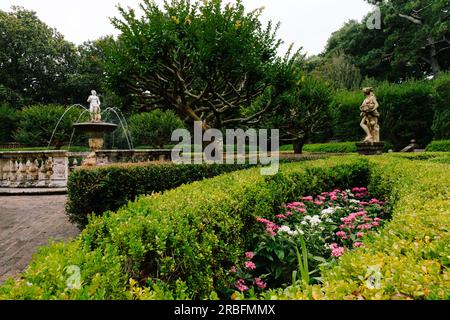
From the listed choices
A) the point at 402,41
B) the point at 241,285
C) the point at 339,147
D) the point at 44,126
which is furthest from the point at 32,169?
the point at 402,41

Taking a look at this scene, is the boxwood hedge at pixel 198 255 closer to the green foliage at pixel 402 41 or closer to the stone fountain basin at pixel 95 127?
the stone fountain basin at pixel 95 127

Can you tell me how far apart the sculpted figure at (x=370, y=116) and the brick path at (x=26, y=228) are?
34.0 ft

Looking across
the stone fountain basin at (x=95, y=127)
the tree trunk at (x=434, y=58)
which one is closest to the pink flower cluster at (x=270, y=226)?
the stone fountain basin at (x=95, y=127)

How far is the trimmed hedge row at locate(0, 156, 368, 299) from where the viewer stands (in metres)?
1.49

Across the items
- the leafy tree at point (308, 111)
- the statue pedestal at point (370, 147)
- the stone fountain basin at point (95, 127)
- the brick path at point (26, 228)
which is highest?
the leafy tree at point (308, 111)

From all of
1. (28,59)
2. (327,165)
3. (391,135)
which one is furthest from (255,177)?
(28,59)

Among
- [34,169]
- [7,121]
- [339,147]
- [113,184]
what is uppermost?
[7,121]

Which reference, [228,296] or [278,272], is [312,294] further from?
[278,272]

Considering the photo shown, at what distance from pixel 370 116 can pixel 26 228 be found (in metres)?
11.4

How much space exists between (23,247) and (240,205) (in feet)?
12.0

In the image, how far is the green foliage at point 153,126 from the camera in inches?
1029

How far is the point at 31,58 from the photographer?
36625 millimetres

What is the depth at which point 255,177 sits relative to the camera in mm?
5047

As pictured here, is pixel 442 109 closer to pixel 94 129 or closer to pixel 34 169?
pixel 94 129
